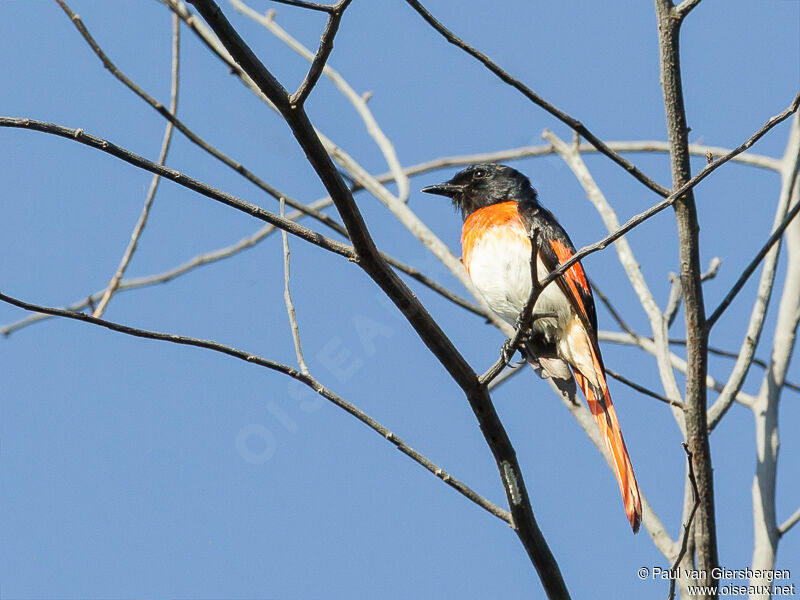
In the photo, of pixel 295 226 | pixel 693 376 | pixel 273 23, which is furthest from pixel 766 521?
pixel 273 23

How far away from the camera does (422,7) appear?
266cm

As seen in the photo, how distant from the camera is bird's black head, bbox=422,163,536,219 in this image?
492 cm

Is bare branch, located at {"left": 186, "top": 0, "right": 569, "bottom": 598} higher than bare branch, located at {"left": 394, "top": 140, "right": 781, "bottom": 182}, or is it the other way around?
bare branch, located at {"left": 394, "top": 140, "right": 781, "bottom": 182}

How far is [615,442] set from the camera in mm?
3730

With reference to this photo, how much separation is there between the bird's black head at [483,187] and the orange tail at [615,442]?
44.0 inches

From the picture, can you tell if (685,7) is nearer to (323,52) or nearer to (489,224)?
(323,52)

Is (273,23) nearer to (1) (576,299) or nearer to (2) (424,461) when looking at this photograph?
(1) (576,299)

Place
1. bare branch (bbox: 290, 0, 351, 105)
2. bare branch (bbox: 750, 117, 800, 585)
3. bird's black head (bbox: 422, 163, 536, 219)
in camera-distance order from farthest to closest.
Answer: bird's black head (bbox: 422, 163, 536, 219)
bare branch (bbox: 750, 117, 800, 585)
bare branch (bbox: 290, 0, 351, 105)

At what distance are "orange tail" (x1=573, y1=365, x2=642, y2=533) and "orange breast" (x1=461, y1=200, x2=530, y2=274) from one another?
0.75 meters

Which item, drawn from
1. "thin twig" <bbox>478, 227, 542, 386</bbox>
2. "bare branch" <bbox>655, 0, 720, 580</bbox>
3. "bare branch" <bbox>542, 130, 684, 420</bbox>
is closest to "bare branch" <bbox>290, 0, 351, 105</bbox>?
"thin twig" <bbox>478, 227, 542, 386</bbox>

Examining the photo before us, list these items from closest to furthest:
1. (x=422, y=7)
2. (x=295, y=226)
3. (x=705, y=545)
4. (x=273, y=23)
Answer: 1. (x=295, y=226)
2. (x=422, y=7)
3. (x=705, y=545)
4. (x=273, y=23)

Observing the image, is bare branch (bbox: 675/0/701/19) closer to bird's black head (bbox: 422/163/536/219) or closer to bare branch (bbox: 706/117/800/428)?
bare branch (bbox: 706/117/800/428)

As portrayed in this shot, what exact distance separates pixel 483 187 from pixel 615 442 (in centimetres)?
178

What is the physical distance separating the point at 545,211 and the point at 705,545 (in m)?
2.30
